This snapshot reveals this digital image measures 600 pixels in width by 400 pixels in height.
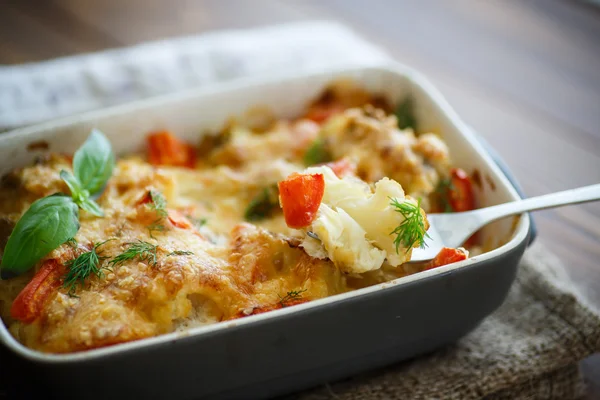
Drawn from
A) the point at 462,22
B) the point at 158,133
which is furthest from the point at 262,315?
the point at 462,22

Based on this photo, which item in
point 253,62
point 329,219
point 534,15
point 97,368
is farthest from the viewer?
point 534,15

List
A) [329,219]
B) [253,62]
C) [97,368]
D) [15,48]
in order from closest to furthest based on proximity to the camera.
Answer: [97,368], [329,219], [253,62], [15,48]

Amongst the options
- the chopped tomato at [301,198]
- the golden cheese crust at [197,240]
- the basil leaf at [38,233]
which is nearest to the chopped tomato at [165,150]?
the golden cheese crust at [197,240]

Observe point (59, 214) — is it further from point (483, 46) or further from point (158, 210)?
point (483, 46)

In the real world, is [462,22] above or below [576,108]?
above

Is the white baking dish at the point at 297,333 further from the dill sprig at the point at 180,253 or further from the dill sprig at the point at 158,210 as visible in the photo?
the dill sprig at the point at 158,210

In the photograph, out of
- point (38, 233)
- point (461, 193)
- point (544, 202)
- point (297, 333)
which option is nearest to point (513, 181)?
point (461, 193)

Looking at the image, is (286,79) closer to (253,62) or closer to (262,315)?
(253,62)
